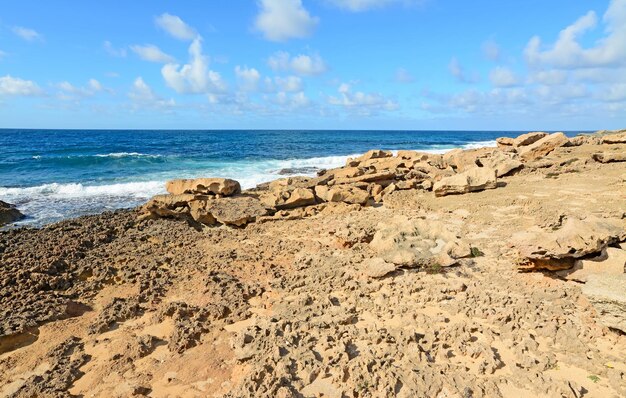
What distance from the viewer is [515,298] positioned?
16.5 ft

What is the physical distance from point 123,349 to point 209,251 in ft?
10.8

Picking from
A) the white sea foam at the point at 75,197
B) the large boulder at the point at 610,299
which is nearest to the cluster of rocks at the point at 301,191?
the white sea foam at the point at 75,197

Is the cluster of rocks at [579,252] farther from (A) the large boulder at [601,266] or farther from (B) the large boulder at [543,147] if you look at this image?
(B) the large boulder at [543,147]

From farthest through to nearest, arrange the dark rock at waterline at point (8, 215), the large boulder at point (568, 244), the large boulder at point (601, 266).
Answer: the dark rock at waterline at point (8, 215) → the large boulder at point (568, 244) → the large boulder at point (601, 266)

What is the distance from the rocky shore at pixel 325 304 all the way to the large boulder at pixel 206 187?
726 mm

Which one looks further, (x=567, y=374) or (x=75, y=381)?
(x=75, y=381)

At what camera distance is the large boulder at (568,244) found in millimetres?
5191

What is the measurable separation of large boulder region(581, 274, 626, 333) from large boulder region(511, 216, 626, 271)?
28.6 inches

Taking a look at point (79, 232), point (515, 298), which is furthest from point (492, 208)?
point (79, 232)

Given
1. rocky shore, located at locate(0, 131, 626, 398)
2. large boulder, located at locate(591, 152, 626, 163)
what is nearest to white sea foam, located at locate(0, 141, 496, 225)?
rocky shore, located at locate(0, 131, 626, 398)

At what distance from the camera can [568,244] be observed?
522cm

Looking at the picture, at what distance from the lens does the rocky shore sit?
3.87 metres

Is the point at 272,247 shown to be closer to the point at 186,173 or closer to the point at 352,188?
the point at 352,188

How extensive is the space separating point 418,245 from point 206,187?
20.5 ft
